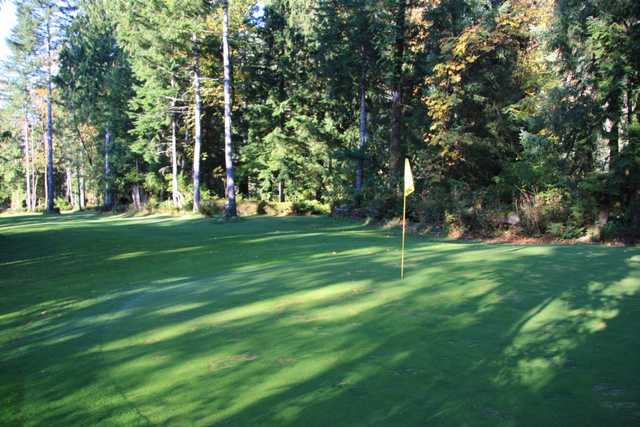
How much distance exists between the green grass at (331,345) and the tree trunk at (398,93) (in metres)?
13.2

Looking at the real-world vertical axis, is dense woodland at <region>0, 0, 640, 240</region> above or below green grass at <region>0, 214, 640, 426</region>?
above

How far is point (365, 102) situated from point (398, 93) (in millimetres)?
6248

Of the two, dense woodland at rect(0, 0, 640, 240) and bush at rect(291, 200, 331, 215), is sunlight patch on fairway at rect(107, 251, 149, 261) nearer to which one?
dense woodland at rect(0, 0, 640, 240)

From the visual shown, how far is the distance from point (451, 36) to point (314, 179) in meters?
15.0

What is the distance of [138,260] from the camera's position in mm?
11547

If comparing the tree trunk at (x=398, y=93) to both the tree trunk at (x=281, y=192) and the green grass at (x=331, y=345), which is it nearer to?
the green grass at (x=331, y=345)

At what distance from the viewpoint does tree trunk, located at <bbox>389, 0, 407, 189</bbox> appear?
70.9ft

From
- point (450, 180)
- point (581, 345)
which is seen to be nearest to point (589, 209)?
point (450, 180)

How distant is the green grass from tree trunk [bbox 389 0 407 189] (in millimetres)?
13179

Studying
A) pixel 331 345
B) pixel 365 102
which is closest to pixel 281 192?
pixel 365 102

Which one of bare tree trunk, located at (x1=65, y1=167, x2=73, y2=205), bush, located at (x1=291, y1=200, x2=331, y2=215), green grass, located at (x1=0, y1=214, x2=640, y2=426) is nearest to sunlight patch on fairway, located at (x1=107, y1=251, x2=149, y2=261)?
green grass, located at (x1=0, y1=214, x2=640, y2=426)

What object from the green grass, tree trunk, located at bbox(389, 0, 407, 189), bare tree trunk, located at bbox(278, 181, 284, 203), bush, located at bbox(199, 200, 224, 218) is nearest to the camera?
the green grass

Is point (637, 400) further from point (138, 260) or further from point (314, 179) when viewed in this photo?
point (314, 179)

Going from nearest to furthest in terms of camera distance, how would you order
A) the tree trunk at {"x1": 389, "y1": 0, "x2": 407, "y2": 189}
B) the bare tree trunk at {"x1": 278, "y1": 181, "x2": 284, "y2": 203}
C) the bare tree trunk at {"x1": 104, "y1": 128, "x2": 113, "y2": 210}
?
the tree trunk at {"x1": 389, "y1": 0, "x2": 407, "y2": 189} < the bare tree trunk at {"x1": 278, "y1": 181, "x2": 284, "y2": 203} < the bare tree trunk at {"x1": 104, "y1": 128, "x2": 113, "y2": 210}
